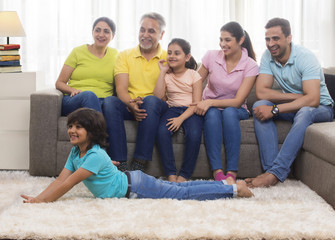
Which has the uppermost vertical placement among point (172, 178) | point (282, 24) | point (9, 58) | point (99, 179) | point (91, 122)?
point (282, 24)

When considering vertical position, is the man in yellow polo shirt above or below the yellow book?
below

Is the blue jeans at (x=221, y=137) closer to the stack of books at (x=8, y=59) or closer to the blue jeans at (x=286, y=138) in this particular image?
the blue jeans at (x=286, y=138)

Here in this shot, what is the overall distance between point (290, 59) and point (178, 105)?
764 millimetres

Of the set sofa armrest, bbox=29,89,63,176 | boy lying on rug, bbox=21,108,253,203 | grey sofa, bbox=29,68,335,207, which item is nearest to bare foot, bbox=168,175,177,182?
grey sofa, bbox=29,68,335,207

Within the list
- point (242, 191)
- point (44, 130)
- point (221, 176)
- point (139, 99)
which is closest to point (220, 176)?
point (221, 176)

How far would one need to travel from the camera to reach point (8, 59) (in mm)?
3393

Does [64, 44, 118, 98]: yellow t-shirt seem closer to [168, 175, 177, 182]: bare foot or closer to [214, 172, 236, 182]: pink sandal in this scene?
[168, 175, 177, 182]: bare foot

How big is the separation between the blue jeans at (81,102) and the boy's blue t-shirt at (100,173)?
61cm

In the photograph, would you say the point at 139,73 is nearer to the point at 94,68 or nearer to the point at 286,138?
the point at 94,68

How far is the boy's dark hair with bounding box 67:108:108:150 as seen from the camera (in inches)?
89.8

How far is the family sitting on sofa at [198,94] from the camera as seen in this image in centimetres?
287

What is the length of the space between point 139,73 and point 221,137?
0.71 meters

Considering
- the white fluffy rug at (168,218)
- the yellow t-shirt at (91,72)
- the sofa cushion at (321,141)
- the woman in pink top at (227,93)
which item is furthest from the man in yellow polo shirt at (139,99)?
the sofa cushion at (321,141)

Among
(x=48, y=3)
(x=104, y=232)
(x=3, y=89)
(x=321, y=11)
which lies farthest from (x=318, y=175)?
(x=48, y=3)
